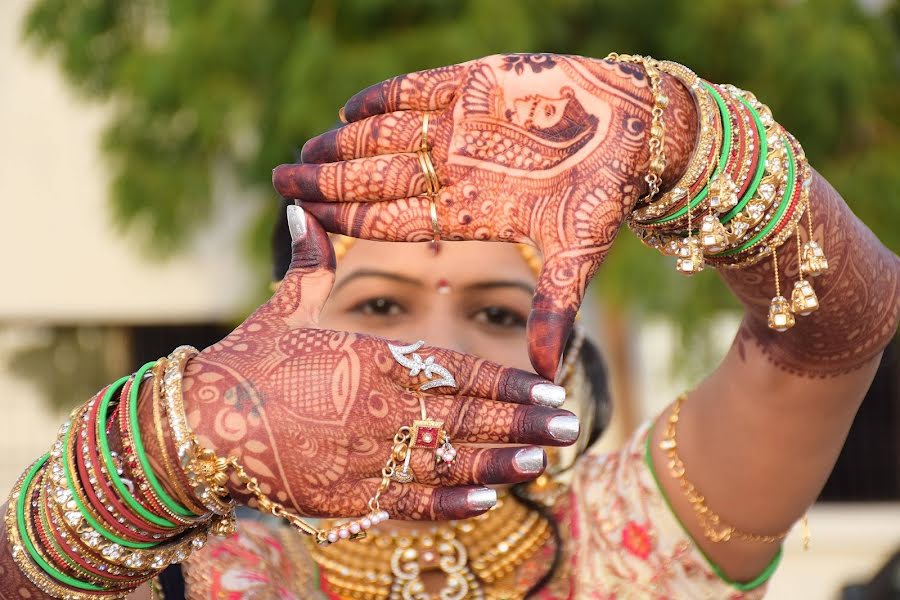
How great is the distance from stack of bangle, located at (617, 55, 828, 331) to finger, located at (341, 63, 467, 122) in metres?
0.31

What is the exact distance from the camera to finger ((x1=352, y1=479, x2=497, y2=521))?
135 cm

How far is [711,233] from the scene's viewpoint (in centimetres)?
149

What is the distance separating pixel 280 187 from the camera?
1493 millimetres

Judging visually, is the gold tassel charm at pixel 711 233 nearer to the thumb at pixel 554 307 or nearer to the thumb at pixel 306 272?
the thumb at pixel 554 307

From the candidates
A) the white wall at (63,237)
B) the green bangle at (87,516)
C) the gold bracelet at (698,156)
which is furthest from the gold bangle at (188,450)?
the white wall at (63,237)

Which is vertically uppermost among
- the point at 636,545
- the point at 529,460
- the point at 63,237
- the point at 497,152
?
the point at 497,152

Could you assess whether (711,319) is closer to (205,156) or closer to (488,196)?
(205,156)

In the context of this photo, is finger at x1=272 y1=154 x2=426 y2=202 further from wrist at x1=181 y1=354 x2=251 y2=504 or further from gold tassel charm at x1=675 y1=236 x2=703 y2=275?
gold tassel charm at x1=675 y1=236 x2=703 y2=275

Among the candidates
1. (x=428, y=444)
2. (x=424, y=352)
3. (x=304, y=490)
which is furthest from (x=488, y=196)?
(x=304, y=490)

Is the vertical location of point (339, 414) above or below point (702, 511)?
above

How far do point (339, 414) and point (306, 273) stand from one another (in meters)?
0.22

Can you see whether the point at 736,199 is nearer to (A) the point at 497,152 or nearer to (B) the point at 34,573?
(A) the point at 497,152

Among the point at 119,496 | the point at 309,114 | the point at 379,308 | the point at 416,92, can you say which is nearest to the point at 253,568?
the point at 379,308

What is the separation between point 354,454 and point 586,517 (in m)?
0.91
